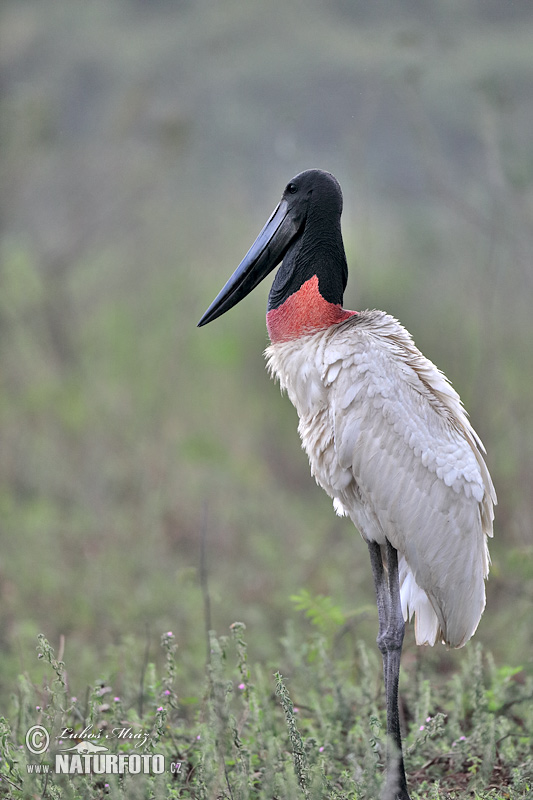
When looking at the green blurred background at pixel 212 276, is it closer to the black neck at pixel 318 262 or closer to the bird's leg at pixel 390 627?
the bird's leg at pixel 390 627

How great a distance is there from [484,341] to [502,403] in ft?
1.66

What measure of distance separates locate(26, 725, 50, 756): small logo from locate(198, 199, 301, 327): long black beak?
153 cm

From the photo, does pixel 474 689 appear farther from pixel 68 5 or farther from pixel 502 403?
pixel 68 5

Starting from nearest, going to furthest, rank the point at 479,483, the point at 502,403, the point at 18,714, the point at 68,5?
the point at 479,483
the point at 18,714
the point at 502,403
the point at 68,5

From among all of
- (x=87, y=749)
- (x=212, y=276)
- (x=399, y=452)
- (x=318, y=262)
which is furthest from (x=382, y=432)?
(x=212, y=276)

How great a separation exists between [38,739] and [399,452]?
5.09ft

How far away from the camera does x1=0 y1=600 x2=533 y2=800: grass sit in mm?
2879

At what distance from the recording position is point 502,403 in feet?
24.1

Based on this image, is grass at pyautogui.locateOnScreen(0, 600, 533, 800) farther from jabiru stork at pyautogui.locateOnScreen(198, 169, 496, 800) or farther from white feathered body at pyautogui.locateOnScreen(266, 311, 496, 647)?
white feathered body at pyautogui.locateOnScreen(266, 311, 496, 647)

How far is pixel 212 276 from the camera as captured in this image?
954 centimetres

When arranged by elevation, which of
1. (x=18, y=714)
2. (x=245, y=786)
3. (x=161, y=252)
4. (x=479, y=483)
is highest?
(x=161, y=252)

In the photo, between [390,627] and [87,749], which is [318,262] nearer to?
[390,627]

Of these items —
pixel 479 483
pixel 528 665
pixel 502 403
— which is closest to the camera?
pixel 479 483

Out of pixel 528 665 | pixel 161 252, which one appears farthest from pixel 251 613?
pixel 161 252
